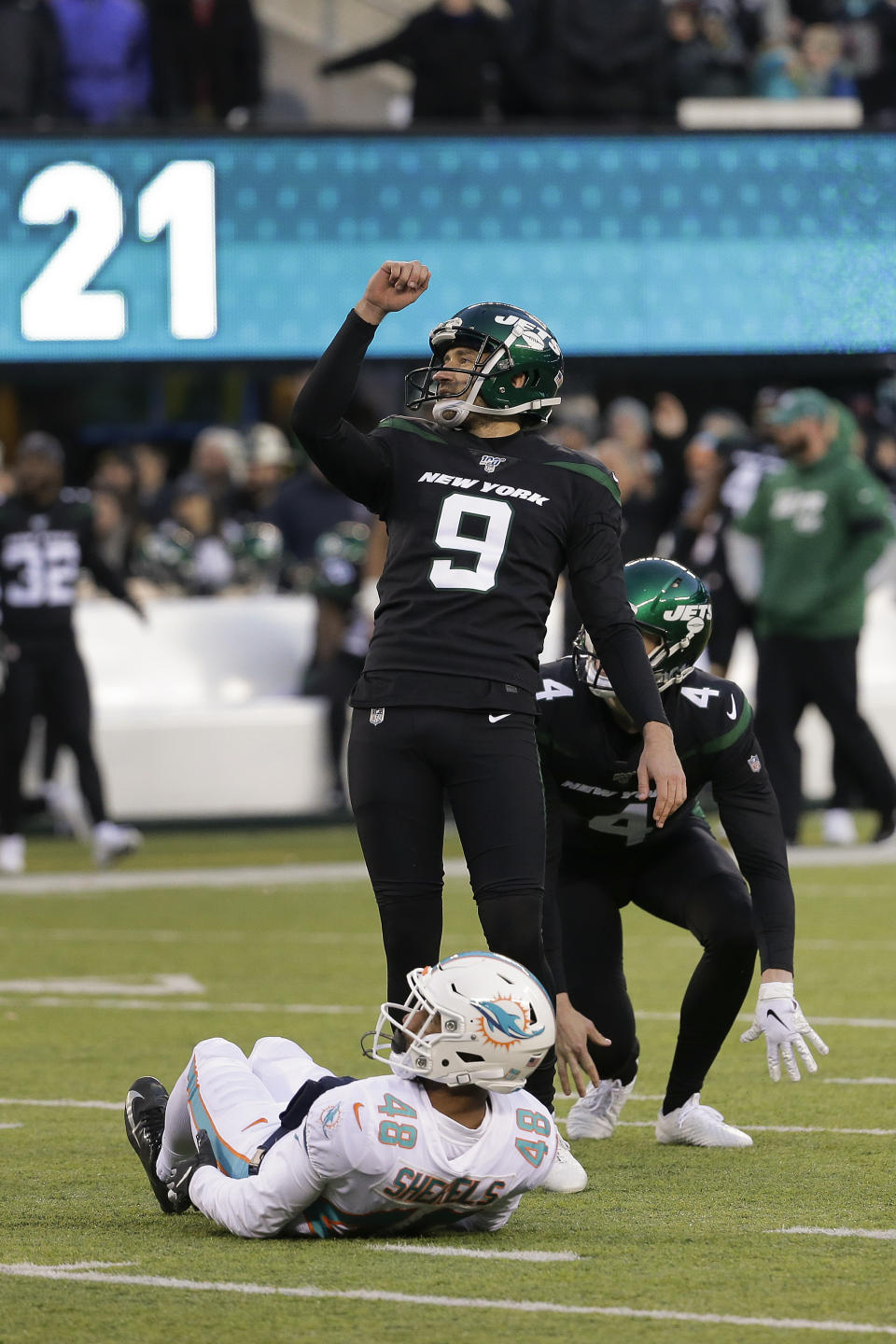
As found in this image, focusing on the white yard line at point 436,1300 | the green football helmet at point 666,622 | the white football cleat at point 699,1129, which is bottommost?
the white football cleat at point 699,1129

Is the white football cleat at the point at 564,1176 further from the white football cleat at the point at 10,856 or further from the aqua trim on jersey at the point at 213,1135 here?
the white football cleat at the point at 10,856

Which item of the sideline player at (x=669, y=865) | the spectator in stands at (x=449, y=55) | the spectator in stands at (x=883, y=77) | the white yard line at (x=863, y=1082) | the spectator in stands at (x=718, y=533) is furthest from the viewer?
the spectator in stands at (x=883, y=77)

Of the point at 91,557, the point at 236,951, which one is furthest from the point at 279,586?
the point at 236,951

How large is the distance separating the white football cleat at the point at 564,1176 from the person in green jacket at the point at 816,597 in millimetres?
7016

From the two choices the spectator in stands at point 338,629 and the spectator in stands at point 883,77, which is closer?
the spectator in stands at point 338,629

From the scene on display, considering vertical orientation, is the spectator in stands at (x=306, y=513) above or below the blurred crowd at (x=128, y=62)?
below

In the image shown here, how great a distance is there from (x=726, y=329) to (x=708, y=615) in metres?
10.1

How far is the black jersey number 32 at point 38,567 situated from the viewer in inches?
485

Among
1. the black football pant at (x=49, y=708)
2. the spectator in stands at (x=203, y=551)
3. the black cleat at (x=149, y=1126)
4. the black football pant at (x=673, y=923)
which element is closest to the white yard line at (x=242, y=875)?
the black football pant at (x=49, y=708)

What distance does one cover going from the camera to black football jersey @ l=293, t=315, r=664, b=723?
5.01 metres

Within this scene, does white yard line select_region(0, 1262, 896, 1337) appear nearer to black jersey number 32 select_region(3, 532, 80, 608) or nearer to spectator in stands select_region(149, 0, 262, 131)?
black jersey number 32 select_region(3, 532, 80, 608)

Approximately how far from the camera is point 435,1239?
4.77 meters

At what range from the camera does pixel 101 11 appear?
15070 mm

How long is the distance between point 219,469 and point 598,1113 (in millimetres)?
10700
